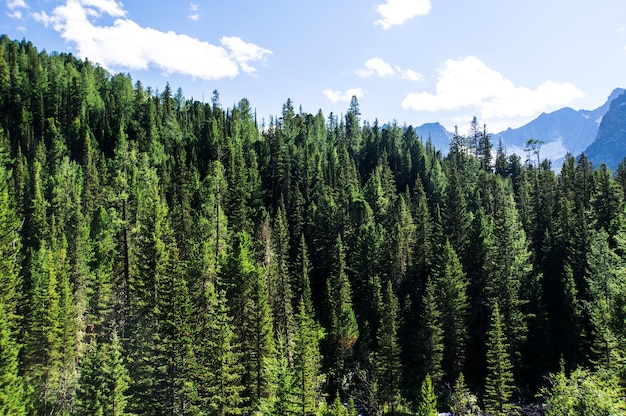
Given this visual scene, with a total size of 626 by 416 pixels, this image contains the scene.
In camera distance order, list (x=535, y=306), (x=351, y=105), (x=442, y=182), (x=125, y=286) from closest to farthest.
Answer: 1. (x=125, y=286)
2. (x=535, y=306)
3. (x=442, y=182)
4. (x=351, y=105)

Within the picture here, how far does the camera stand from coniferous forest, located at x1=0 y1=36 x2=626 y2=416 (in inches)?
1367

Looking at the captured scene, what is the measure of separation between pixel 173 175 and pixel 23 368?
49000 mm

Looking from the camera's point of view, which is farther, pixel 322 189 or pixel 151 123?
pixel 151 123

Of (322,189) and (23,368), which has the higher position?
(322,189)

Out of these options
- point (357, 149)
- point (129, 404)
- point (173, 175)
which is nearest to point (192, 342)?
point (129, 404)

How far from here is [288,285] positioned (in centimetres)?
5734

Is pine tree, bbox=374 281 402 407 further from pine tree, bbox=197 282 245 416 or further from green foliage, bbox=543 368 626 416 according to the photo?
green foliage, bbox=543 368 626 416

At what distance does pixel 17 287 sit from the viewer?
157ft

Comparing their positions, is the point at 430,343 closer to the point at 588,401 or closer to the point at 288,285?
the point at 288,285

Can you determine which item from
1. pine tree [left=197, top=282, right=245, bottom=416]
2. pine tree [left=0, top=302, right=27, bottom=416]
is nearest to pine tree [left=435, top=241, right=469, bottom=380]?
pine tree [left=197, top=282, right=245, bottom=416]

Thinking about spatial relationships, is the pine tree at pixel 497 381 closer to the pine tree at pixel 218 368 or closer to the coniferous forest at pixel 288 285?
the coniferous forest at pixel 288 285

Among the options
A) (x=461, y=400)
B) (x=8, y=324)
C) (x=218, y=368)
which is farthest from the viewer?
(x=461, y=400)

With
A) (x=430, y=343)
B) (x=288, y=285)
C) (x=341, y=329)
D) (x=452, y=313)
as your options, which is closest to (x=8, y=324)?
(x=288, y=285)

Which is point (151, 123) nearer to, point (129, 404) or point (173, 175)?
point (173, 175)
